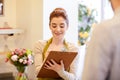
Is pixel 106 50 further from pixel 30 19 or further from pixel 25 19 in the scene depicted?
pixel 25 19

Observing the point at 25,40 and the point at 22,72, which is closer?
the point at 22,72

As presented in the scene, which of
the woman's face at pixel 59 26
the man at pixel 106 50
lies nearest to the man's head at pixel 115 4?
the man at pixel 106 50

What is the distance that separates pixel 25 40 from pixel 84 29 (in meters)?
0.94

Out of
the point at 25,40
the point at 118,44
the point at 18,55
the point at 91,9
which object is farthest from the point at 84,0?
→ the point at 118,44

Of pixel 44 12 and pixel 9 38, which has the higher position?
pixel 44 12

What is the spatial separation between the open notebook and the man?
0.99 metres

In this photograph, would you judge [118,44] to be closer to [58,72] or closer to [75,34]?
[58,72]

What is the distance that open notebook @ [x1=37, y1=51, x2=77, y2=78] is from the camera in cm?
191

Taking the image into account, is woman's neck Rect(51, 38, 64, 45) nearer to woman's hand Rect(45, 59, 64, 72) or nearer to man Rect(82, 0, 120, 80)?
woman's hand Rect(45, 59, 64, 72)

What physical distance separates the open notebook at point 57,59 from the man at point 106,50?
99 centimetres

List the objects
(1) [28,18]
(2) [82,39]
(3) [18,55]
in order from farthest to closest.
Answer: (2) [82,39] → (1) [28,18] → (3) [18,55]

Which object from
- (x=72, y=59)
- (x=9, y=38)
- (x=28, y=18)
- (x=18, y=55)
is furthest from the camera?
(x=9, y=38)

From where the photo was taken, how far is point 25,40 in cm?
325

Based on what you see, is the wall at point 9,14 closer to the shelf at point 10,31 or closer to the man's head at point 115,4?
the shelf at point 10,31
